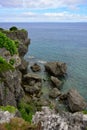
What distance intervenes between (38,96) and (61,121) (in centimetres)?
4204

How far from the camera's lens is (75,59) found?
110 m

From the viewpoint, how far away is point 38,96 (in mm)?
65688

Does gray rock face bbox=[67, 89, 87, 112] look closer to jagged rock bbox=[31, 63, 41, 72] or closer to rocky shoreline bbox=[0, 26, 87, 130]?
rocky shoreline bbox=[0, 26, 87, 130]

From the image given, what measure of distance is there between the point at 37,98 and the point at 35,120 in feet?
128

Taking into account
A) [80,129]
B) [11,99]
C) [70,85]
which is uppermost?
[80,129]

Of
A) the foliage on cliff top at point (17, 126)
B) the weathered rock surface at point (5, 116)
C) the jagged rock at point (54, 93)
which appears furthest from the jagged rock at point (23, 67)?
the foliage on cliff top at point (17, 126)

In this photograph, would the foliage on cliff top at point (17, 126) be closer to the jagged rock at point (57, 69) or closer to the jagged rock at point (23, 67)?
the jagged rock at point (57, 69)

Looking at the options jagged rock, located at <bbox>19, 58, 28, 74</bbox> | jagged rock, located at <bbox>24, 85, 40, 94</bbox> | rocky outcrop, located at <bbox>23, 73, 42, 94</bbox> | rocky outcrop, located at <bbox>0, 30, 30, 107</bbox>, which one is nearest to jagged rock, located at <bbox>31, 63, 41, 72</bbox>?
jagged rock, located at <bbox>19, 58, 28, 74</bbox>

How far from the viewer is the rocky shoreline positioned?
24.8 meters

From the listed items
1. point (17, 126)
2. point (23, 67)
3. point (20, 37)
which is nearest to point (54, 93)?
point (23, 67)

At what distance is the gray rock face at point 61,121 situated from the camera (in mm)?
23391

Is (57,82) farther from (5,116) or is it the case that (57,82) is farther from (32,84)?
(5,116)

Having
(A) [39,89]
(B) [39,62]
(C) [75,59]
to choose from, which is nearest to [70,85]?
(A) [39,89]

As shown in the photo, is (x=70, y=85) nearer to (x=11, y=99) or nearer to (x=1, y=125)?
(x=11, y=99)
